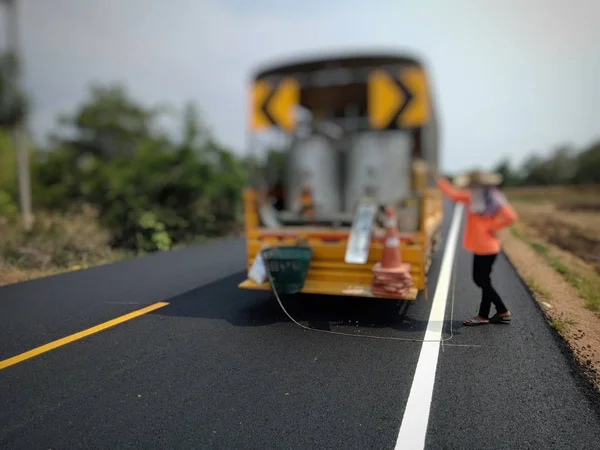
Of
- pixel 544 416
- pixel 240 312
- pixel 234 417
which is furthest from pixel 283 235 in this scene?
pixel 544 416

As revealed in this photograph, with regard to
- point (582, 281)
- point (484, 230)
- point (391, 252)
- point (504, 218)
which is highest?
point (504, 218)

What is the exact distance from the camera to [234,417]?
285 cm

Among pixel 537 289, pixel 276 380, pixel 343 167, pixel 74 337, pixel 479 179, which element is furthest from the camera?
pixel 343 167

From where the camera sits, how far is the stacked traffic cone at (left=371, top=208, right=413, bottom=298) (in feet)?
15.4

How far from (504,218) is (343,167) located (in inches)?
98.3

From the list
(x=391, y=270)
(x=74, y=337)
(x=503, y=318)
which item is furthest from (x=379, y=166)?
(x=74, y=337)

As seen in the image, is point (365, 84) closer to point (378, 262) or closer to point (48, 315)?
point (378, 262)

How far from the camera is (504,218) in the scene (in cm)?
447

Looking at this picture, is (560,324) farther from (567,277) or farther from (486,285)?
(567,277)

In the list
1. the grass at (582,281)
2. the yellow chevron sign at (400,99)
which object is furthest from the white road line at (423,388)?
the yellow chevron sign at (400,99)

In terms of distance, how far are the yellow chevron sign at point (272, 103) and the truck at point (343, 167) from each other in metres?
Answer: 0.01

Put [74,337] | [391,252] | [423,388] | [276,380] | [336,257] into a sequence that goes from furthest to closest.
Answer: [336,257] < [391,252] < [74,337] < [276,380] < [423,388]

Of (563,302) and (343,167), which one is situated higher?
(343,167)

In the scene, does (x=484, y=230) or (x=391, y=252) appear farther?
(x=391, y=252)
